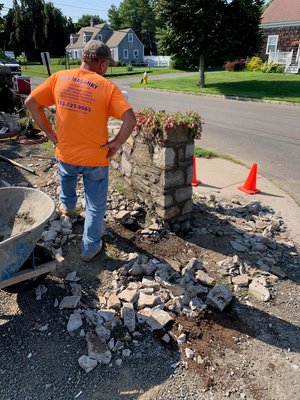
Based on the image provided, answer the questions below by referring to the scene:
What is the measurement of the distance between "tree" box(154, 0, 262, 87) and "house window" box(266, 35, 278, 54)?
13636mm

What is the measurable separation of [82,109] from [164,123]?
49.8 inches

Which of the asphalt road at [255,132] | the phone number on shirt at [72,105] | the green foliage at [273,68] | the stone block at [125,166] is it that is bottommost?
the asphalt road at [255,132]

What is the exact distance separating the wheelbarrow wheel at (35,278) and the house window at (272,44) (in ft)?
116

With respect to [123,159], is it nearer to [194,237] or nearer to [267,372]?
[194,237]

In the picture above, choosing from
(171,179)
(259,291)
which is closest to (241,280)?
(259,291)

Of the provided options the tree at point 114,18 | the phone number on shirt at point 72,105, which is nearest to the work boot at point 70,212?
the phone number on shirt at point 72,105

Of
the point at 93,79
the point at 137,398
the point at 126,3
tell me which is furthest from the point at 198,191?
the point at 126,3

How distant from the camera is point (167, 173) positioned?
4.47m

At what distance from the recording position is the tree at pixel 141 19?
7900 centimetres

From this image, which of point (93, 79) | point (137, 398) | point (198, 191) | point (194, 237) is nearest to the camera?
point (137, 398)

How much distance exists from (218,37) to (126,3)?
71.8 metres

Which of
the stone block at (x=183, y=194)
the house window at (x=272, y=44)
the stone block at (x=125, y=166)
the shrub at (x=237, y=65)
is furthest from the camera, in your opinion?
the shrub at (x=237, y=65)

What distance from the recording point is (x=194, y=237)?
15.5 feet

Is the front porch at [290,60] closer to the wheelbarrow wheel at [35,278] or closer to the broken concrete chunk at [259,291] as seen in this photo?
the broken concrete chunk at [259,291]
